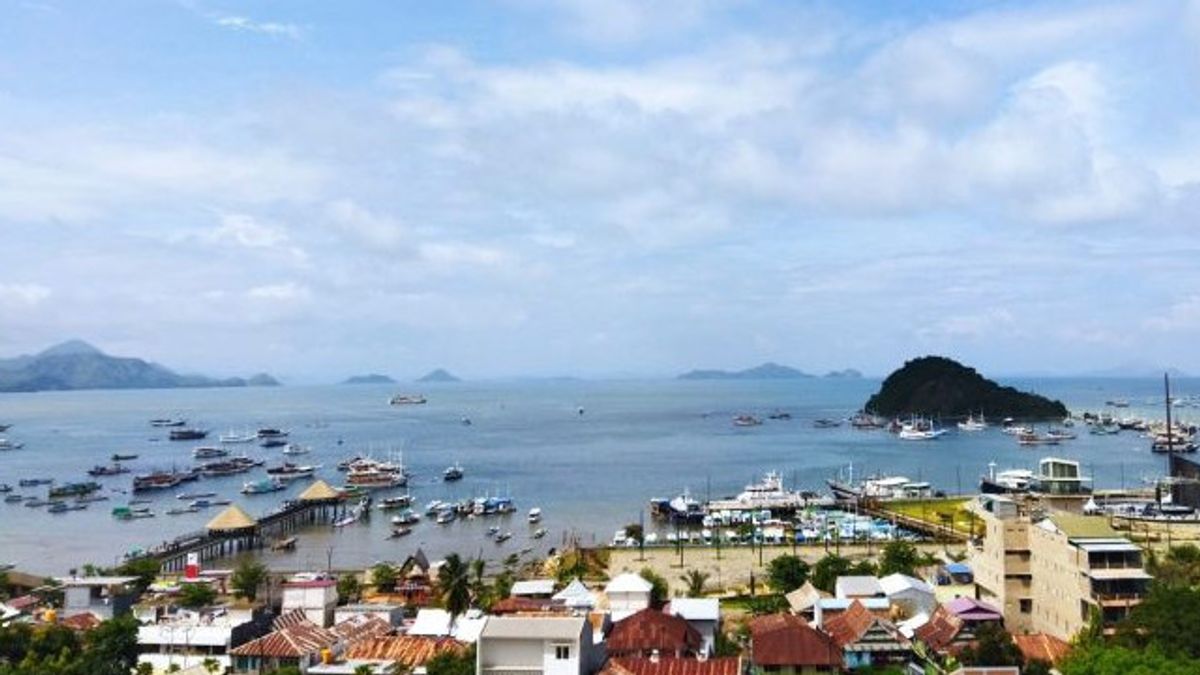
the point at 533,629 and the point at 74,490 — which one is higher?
the point at 533,629

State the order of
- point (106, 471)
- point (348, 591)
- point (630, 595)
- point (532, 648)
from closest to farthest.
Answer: point (532, 648), point (630, 595), point (348, 591), point (106, 471)

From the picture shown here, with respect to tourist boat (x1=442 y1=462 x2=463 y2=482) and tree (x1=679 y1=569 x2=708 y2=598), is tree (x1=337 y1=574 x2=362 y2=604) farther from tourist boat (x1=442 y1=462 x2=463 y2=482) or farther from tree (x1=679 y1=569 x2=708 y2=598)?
tourist boat (x1=442 y1=462 x2=463 y2=482)

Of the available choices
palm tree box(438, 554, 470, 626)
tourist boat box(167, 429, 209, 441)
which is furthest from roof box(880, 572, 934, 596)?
tourist boat box(167, 429, 209, 441)

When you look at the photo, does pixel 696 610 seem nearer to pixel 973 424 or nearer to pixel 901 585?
pixel 901 585

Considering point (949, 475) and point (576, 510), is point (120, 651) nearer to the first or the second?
point (576, 510)

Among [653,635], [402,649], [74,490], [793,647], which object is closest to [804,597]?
[793,647]

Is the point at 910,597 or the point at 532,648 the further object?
the point at 910,597

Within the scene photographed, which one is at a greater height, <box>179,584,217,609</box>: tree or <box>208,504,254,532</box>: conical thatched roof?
<box>179,584,217,609</box>: tree

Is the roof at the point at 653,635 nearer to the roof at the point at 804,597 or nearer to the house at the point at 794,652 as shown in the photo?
the house at the point at 794,652
